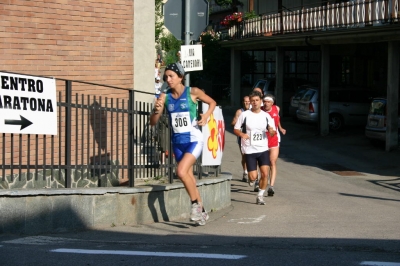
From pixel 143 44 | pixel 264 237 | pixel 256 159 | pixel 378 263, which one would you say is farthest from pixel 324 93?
pixel 378 263

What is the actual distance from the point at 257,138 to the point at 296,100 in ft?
58.8

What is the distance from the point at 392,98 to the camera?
886 inches

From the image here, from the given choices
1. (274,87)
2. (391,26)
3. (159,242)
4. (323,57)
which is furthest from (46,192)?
(274,87)

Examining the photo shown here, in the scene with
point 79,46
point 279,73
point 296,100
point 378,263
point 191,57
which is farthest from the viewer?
point 279,73

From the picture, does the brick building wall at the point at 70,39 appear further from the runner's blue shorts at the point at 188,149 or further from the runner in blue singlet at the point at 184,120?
the runner's blue shorts at the point at 188,149

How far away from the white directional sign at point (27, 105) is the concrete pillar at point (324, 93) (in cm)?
1915

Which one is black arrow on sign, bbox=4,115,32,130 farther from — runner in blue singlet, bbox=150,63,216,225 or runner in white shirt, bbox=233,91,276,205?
runner in white shirt, bbox=233,91,276,205

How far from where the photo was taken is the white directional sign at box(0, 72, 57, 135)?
8.77 m

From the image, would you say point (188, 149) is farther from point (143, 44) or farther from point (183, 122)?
point (143, 44)

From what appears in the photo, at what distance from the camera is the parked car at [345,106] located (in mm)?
28000

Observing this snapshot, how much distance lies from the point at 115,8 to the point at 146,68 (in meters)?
1.71

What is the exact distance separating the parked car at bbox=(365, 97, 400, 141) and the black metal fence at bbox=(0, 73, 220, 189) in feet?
42.7

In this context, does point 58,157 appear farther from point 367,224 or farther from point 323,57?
point 323,57

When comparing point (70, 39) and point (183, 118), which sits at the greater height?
point (70, 39)
